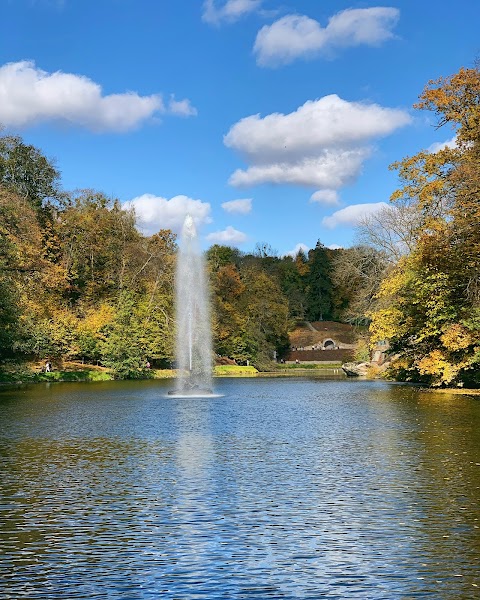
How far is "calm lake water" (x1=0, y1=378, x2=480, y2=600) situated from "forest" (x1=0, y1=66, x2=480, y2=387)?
1392cm

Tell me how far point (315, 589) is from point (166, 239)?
72.6 metres

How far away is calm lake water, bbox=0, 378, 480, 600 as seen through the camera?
7645 millimetres

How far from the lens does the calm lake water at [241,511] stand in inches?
301

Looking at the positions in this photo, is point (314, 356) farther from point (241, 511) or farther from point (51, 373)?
point (241, 511)

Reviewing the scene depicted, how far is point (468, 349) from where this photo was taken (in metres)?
35.3

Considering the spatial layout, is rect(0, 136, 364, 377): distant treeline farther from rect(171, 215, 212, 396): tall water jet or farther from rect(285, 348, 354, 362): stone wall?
rect(285, 348, 354, 362): stone wall

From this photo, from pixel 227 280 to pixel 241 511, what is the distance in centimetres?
8583

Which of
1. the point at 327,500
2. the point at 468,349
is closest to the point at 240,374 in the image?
the point at 468,349

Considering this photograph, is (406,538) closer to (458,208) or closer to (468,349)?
(458,208)

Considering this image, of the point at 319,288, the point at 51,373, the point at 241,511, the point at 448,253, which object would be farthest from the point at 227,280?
the point at 241,511

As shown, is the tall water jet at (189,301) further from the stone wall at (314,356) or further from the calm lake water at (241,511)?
the stone wall at (314,356)

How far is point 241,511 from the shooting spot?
1081cm

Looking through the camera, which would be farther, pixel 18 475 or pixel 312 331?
pixel 312 331

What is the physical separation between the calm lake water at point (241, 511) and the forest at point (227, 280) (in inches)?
548
